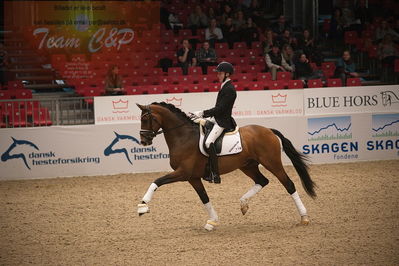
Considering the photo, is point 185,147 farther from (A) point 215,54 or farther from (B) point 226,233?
(A) point 215,54

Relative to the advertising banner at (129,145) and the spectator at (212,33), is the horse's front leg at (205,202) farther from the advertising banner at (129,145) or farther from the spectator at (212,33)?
the spectator at (212,33)

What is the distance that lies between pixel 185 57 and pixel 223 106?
8.51 metres

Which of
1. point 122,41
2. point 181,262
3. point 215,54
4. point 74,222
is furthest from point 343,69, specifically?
point 181,262

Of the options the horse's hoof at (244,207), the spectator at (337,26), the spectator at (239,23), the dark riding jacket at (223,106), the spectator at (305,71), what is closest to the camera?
the dark riding jacket at (223,106)

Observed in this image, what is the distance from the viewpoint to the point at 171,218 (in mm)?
9422

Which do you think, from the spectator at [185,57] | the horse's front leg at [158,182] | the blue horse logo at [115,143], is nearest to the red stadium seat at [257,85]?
the spectator at [185,57]

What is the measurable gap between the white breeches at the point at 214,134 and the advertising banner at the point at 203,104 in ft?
17.7

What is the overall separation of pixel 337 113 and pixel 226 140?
6.57 meters

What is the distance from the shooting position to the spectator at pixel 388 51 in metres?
17.7

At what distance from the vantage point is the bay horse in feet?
27.9

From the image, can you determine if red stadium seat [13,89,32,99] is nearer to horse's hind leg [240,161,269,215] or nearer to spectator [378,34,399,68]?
horse's hind leg [240,161,269,215]

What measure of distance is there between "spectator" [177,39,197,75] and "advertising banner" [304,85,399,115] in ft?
12.8

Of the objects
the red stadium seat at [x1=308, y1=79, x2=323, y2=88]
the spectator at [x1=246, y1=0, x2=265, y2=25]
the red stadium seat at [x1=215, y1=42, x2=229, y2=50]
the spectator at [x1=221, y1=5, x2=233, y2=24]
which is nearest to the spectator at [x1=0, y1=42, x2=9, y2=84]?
the red stadium seat at [x1=215, y1=42, x2=229, y2=50]

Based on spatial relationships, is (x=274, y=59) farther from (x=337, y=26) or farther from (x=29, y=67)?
(x=29, y=67)
